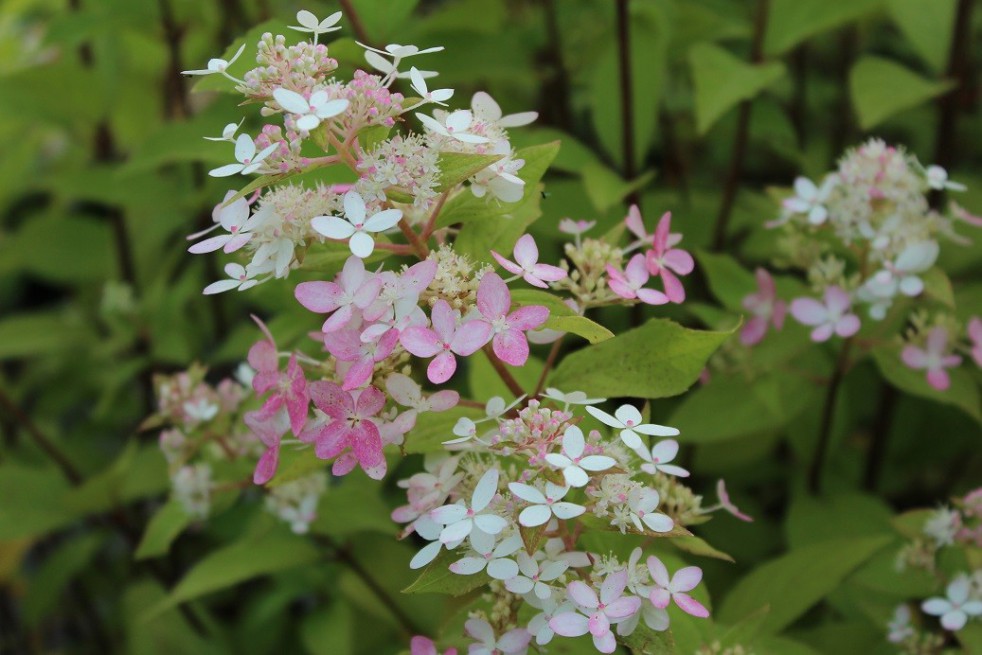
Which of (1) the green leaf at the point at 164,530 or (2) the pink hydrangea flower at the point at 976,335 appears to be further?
(1) the green leaf at the point at 164,530

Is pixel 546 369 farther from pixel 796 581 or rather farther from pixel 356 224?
pixel 796 581

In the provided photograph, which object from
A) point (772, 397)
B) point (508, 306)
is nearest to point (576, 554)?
point (508, 306)

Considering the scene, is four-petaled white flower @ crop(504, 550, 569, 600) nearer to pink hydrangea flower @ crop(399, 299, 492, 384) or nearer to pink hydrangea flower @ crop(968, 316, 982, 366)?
pink hydrangea flower @ crop(399, 299, 492, 384)

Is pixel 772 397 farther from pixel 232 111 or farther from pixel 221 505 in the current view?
pixel 232 111

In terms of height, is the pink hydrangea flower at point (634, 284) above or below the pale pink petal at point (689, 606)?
above

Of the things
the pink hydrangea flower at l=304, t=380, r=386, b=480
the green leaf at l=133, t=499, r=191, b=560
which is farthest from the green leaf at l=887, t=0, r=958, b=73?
the green leaf at l=133, t=499, r=191, b=560

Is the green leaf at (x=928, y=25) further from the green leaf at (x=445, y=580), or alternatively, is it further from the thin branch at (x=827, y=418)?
the green leaf at (x=445, y=580)

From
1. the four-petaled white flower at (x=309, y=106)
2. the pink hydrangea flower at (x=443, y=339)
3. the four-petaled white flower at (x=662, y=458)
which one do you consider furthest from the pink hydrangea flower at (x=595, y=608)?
the four-petaled white flower at (x=309, y=106)

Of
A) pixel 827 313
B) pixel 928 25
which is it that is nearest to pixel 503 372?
pixel 827 313
